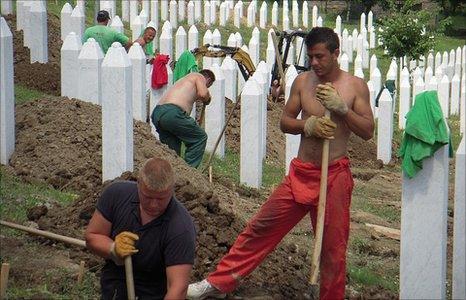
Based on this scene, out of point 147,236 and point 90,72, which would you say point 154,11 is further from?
point 147,236

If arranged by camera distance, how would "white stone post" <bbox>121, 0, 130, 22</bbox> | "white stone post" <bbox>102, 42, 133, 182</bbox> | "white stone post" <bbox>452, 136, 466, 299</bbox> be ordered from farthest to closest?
1. "white stone post" <bbox>121, 0, 130, 22</bbox>
2. "white stone post" <bbox>102, 42, 133, 182</bbox>
3. "white stone post" <bbox>452, 136, 466, 299</bbox>

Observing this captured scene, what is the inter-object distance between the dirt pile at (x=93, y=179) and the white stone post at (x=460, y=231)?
4.08 ft

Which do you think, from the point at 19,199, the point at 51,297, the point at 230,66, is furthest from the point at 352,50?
the point at 51,297

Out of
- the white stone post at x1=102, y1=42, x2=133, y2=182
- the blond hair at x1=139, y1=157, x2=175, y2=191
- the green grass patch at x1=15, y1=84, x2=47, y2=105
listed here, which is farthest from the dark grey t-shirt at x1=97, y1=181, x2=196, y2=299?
the green grass patch at x1=15, y1=84, x2=47, y2=105

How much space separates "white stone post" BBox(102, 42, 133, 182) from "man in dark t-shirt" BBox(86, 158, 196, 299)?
380 cm

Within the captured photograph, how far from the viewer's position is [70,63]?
12711mm

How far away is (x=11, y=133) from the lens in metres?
11.1

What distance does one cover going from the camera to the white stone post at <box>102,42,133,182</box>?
10.1 metres

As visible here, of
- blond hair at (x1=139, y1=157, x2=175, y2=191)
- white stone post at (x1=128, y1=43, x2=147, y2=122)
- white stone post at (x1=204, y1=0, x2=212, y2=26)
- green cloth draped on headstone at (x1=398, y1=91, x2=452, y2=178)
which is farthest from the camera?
white stone post at (x1=204, y1=0, x2=212, y2=26)

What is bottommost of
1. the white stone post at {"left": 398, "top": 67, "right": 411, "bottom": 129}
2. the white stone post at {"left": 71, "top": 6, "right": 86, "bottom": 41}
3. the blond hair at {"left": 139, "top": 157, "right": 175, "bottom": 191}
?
the white stone post at {"left": 398, "top": 67, "right": 411, "bottom": 129}

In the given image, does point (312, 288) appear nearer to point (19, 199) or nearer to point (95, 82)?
point (19, 199)

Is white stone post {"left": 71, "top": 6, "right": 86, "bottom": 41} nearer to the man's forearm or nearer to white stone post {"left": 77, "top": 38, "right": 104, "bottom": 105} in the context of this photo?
white stone post {"left": 77, "top": 38, "right": 104, "bottom": 105}

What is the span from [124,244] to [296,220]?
220 cm

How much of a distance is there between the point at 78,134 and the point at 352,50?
73.9ft
